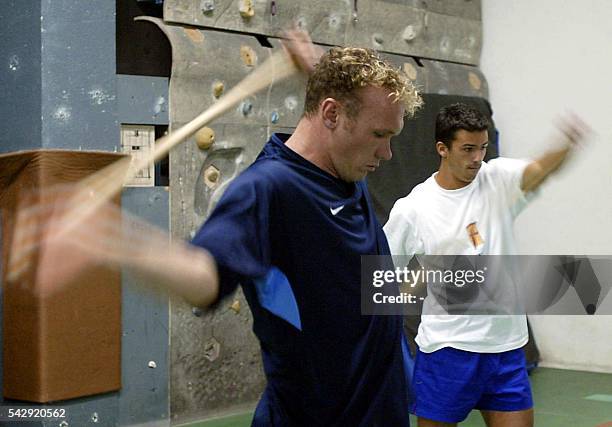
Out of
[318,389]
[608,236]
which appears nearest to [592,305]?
[608,236]

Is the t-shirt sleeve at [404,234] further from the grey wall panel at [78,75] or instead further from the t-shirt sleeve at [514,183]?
the grey wall panel at [78,75]

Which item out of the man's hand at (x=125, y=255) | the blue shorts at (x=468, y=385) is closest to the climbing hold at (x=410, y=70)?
the blue shorts at (x=468, y=385)

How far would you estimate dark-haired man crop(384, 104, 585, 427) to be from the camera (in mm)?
4270

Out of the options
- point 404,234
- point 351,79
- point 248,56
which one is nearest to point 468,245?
point 404,234

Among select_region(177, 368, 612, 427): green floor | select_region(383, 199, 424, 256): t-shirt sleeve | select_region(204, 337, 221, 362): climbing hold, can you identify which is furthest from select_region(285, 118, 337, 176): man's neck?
select_region(204, 337, 221, 362): climbing hold

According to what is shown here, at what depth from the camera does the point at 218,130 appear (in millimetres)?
7207

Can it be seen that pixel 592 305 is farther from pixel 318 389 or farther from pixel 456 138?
pixel 318 389

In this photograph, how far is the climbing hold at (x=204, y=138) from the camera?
277 inches

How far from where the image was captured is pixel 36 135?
6094 mm

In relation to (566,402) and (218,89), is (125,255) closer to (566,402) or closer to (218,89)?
(218,89)

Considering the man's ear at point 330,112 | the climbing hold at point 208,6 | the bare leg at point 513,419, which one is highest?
the climbing hold at point 208,6

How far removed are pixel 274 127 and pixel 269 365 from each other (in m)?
4.88

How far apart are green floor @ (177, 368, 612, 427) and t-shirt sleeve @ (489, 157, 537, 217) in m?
2.68

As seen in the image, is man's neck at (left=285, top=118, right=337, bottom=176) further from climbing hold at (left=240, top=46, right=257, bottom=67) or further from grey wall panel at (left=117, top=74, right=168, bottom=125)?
climbing hold at (left=240, top=46, right=257, bottom=67)
